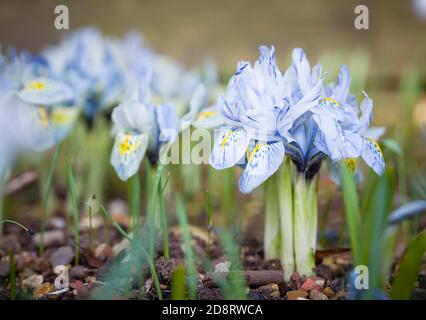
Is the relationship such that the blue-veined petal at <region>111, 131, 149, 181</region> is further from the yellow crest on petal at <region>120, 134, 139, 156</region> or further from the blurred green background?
the blurred green background

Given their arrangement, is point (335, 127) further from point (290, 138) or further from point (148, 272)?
point (148, 272)

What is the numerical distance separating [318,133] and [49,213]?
1.27 metres

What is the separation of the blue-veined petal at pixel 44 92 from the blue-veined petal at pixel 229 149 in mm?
663

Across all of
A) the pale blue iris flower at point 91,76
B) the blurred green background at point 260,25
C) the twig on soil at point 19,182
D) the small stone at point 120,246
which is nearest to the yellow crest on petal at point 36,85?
the pale blue iris flower at point 91,76

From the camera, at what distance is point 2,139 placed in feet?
6.40

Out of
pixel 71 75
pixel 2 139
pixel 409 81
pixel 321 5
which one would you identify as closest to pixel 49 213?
pixel 2 139

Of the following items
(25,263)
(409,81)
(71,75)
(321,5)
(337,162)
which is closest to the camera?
(337,162)

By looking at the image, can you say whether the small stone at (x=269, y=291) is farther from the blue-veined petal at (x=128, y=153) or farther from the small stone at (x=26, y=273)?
the small stone at (x=26, y=273)

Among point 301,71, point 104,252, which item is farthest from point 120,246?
point 301,71

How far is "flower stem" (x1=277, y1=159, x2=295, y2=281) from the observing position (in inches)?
52.5

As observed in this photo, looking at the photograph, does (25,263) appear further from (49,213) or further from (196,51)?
(196,51)

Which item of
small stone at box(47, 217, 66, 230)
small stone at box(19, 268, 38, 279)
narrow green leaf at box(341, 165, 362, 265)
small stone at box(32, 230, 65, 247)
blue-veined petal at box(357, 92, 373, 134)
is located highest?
blue-veined petal at box(357, 92, 373, 134)

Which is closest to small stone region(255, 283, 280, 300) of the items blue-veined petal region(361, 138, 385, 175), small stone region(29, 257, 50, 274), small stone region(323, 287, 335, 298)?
small stone region(323, 287, 335, 298)

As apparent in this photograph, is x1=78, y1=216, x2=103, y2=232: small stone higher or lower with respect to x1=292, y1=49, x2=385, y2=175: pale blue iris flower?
lower
